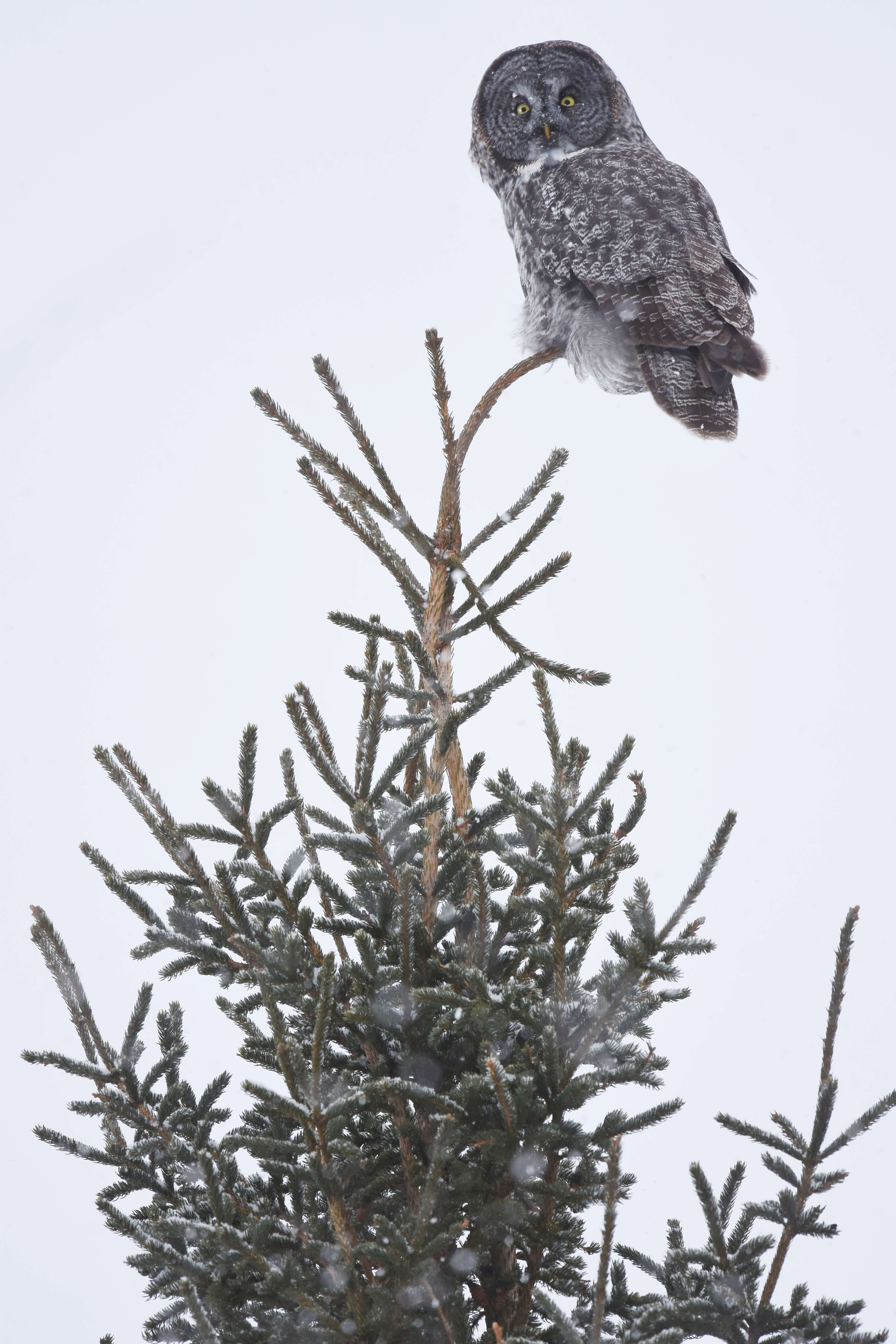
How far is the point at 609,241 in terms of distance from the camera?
183 inches

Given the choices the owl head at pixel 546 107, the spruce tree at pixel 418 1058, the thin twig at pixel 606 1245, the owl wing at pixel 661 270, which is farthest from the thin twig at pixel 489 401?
the owl head at pixel 546 107

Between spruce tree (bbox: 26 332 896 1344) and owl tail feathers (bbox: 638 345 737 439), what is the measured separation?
185 cm

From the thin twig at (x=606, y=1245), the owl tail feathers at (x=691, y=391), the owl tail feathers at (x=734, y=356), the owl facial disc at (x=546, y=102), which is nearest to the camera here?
the thin twig at (x=606, y=1245)

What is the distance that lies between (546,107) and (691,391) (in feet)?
8.18

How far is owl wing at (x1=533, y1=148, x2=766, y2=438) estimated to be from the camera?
4.18 m

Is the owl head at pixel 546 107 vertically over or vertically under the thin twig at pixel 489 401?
over

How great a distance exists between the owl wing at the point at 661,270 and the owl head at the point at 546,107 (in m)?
0.44

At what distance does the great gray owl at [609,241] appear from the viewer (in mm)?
4223

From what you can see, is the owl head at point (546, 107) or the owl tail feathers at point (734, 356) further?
the owl head at point (546, 107)

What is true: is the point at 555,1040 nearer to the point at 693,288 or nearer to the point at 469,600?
the point at 469,600

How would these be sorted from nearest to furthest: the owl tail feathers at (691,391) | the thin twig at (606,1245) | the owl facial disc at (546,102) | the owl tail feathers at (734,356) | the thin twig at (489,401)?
1. the thin twig at (606,1245)
2. the thin twig at (489,401)
3. the owl tail feathers at (691,391)
4. the owl tail feathers at (734,356)
5. the owl facial disc at (546,102)

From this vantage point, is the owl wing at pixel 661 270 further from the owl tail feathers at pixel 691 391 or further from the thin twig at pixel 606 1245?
the thin twig at pixel 606 1245

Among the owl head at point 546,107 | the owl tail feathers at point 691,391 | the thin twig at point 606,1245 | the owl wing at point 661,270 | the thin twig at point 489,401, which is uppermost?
the owl head at point 546,107

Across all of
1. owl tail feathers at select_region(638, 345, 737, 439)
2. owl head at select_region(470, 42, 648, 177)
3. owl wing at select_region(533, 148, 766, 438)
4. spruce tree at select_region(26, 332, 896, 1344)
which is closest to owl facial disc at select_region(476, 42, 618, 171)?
owl head at select_region(470, 42, 648, 177)
